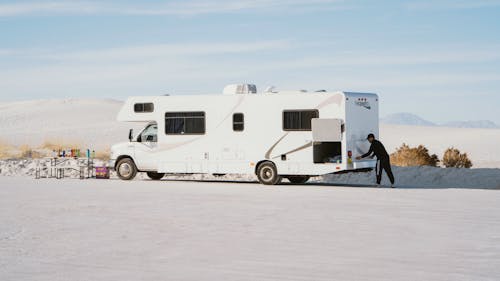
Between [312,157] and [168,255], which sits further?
[312,157]

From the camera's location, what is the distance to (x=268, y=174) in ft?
73.3

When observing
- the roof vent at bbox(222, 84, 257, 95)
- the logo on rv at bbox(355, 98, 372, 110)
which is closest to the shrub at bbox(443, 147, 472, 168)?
the logo on rv at bbox(355, 98, 372, 110)

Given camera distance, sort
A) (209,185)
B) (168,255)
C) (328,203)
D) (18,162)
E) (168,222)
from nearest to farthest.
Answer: (168,255) < (168,222) < (328,203) < (209,185) < (18,162)

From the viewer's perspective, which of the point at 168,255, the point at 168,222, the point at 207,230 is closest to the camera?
the point at 168,255

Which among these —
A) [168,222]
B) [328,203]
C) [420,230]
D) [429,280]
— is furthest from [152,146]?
[429,280]

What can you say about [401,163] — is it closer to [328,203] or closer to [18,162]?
[328,203]

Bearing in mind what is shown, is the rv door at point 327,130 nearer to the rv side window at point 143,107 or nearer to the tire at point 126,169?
the rv side window at point 143,107

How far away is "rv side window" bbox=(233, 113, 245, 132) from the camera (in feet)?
73.8

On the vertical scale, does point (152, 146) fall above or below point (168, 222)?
above

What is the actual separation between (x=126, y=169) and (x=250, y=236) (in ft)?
46.5

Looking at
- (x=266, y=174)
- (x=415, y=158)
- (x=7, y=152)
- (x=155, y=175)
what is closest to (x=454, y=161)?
(x=415, y=158)

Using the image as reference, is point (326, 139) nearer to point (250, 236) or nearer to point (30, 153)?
point (250, 236)

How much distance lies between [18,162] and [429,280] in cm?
2640

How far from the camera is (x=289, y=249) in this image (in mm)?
10023
